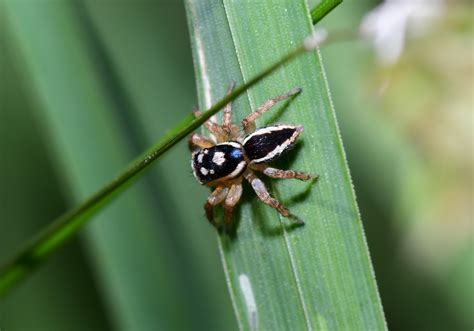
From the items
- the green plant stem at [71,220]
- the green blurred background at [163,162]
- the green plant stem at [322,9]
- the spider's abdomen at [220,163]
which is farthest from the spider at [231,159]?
the green plant stem at [71,220]

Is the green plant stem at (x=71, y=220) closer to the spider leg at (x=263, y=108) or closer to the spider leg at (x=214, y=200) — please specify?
the spider leg at (x=263, y=108)

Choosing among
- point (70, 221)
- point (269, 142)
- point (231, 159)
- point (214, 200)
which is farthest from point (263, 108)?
point (70, 221)

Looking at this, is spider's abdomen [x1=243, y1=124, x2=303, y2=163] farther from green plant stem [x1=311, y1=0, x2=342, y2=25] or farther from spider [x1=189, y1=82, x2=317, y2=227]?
green plant stem [x1=311, y1=0, x2=342, y2=25]

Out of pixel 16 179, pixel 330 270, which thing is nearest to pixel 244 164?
pixel 330 270

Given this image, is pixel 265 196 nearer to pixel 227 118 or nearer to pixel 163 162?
pixel 227 118

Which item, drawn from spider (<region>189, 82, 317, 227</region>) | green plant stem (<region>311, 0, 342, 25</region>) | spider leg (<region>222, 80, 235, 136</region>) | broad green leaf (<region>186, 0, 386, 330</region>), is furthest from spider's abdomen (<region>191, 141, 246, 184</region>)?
green plant stem (<region>311, 0, 342, 25</region>)

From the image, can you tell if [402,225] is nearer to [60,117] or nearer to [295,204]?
[295,204]
